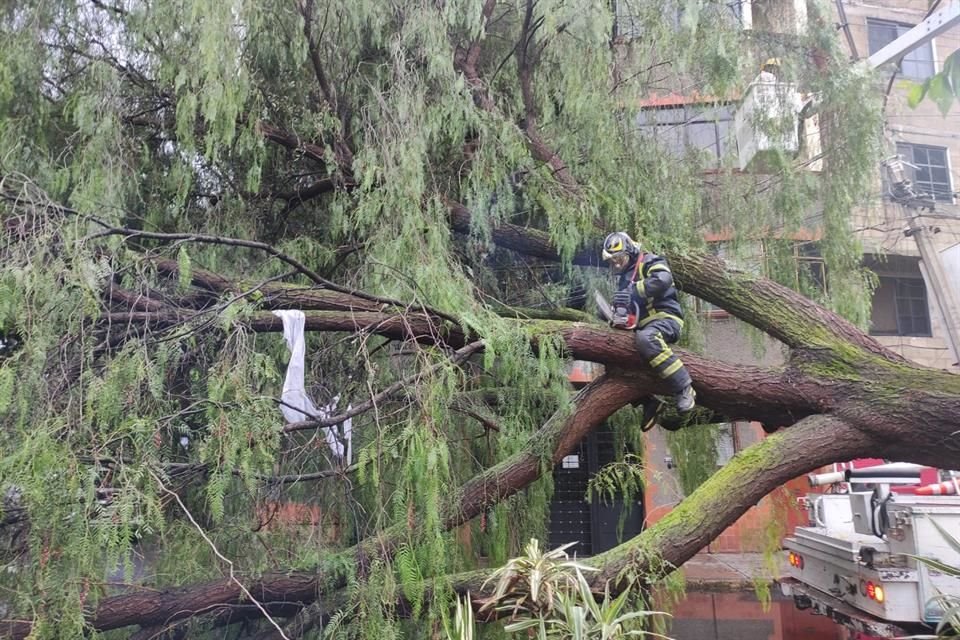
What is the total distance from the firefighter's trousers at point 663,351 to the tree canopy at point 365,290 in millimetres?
224

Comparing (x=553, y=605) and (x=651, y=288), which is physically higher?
(x=651, y=288)

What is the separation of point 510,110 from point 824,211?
279cm

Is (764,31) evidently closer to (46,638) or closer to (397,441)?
(397,441)

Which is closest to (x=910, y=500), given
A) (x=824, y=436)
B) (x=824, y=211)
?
(x=824, y=436)

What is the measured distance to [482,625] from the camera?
4473 millimetres

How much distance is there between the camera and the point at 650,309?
16.2 ft

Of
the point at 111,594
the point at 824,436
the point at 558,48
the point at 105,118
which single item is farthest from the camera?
the point at 558,48

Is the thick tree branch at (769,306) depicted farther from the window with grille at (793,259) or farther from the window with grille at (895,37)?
the window with grille at (895,37)

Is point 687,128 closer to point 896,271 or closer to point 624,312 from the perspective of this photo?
point 624,312

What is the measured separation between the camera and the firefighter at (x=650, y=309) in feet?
15.6

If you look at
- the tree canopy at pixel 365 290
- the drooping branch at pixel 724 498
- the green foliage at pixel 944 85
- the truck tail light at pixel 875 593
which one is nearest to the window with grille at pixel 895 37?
the tree canopy at pixel 365 290

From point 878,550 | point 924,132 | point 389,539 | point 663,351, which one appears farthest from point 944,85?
point 924,132

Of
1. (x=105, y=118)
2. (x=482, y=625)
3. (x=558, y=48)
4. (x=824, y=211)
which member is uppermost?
(x=558, y=48)

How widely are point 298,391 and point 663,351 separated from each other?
2310mm
